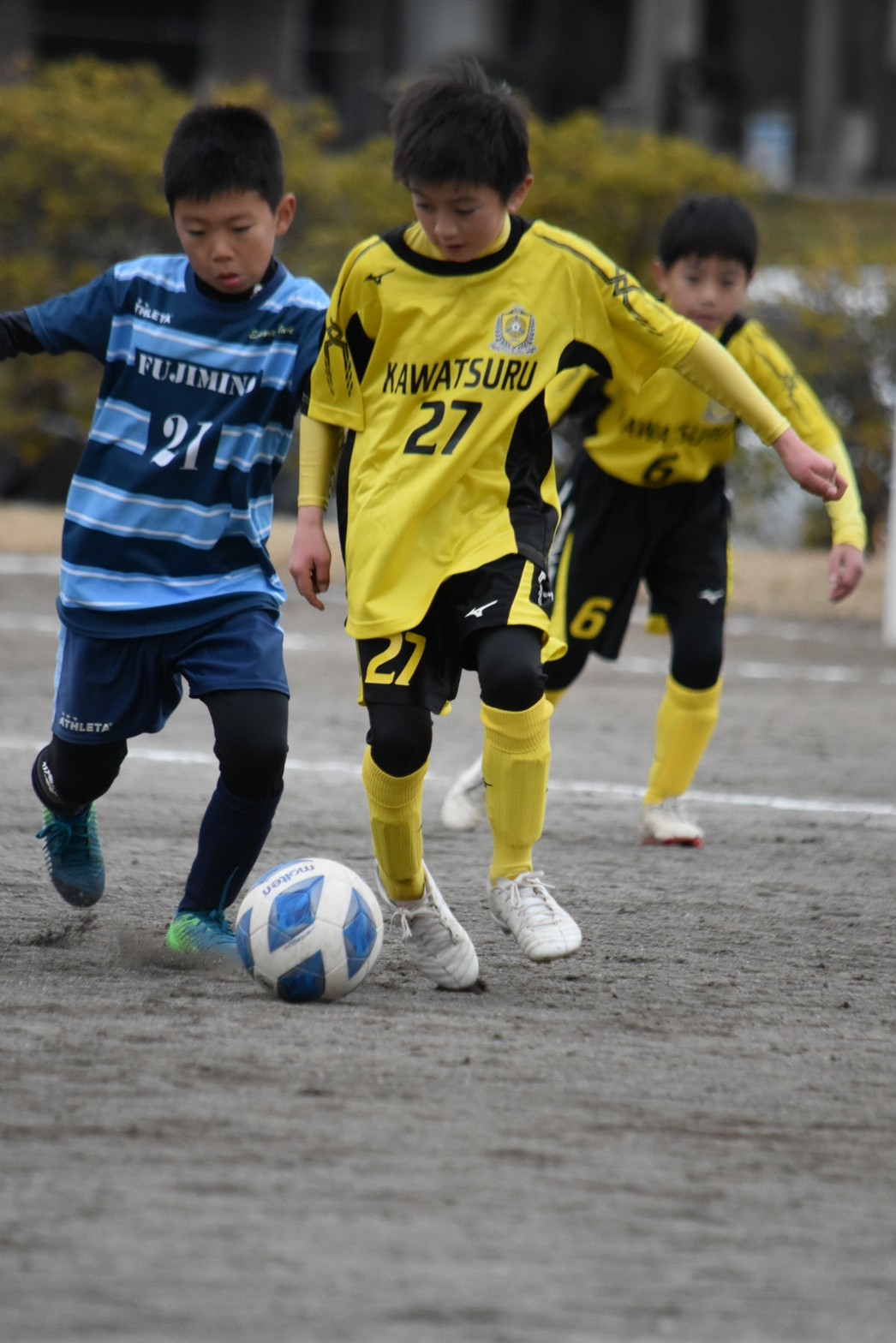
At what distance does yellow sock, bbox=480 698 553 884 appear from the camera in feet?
13.8

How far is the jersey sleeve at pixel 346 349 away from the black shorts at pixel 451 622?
1.47ft

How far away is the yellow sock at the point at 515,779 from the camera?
4.19m

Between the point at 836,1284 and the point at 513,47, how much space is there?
32782 mm

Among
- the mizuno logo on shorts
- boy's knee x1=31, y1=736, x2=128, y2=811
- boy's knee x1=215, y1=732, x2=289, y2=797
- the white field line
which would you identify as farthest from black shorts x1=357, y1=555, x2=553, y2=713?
the white field line

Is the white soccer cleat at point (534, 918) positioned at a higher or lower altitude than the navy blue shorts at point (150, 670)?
lower

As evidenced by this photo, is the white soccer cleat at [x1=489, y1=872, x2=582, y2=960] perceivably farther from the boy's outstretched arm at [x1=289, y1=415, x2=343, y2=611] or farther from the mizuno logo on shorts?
the boy's outstretched arm at [x1=289, y1=415, x2=343, y2=611]

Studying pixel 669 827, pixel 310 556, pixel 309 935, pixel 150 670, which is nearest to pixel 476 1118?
pixel 309 935

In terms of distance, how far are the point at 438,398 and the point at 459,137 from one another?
1.79 feet

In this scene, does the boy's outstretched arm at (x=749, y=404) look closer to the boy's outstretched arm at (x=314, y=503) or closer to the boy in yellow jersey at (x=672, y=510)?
the boy's outstretched arm at (x=314, y=503)

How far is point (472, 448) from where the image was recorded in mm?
4191

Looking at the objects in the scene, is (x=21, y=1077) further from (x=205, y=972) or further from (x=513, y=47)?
(x=513, y=47)

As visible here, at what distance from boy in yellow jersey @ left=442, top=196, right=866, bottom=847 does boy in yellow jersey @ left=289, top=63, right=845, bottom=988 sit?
174cm

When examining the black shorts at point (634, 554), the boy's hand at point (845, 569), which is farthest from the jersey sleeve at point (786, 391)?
the boy's hand at point (845, 569)

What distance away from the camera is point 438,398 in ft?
13.8
